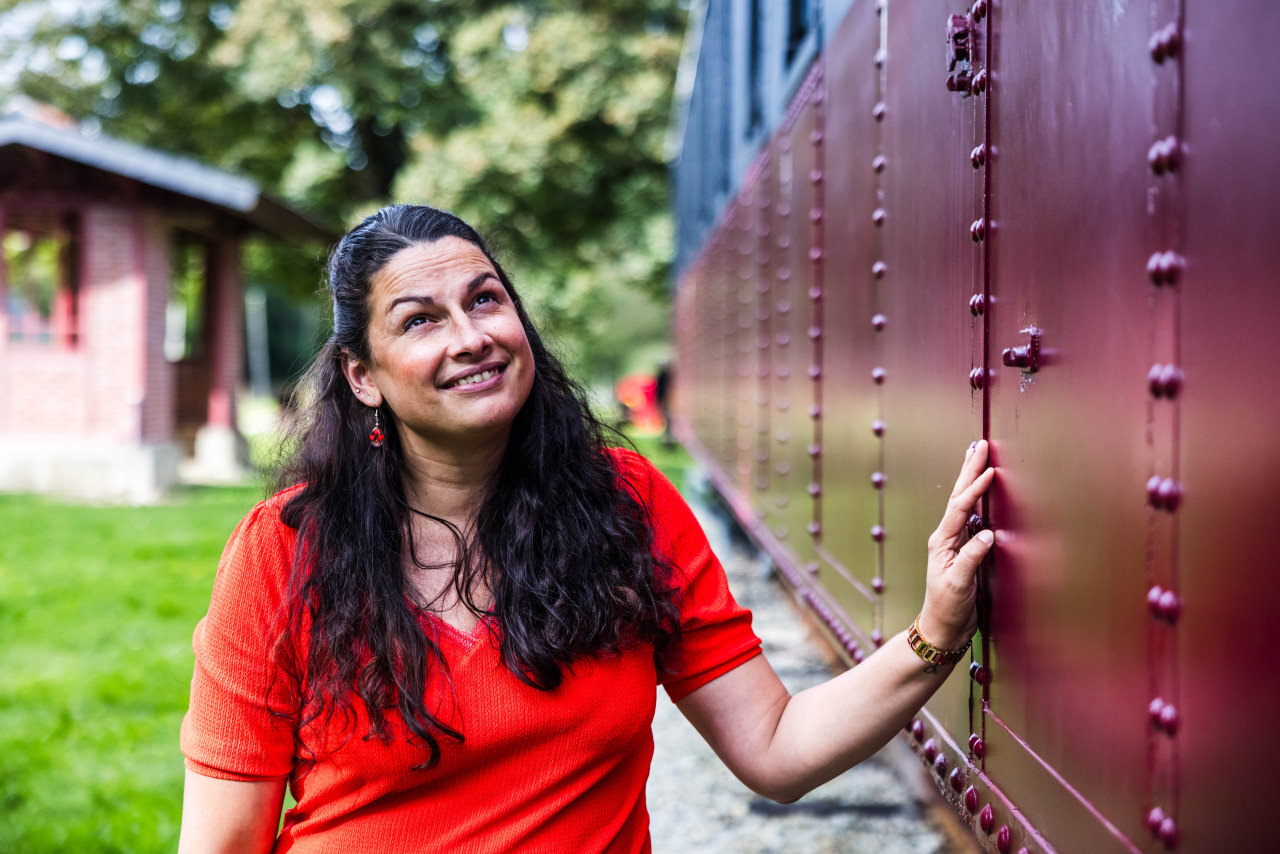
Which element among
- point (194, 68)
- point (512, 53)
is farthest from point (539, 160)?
point (194, 68)

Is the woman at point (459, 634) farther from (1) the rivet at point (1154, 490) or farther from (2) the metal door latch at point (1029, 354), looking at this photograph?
(1) the rivet at point (1154, 490)

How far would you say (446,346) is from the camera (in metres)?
1.65

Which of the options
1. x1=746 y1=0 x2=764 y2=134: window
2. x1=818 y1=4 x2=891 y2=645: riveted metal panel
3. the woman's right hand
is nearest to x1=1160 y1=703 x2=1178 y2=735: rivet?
the woman's right hand

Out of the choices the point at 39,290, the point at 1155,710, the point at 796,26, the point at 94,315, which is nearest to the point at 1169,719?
the point at 1155,710

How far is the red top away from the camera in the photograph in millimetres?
1599

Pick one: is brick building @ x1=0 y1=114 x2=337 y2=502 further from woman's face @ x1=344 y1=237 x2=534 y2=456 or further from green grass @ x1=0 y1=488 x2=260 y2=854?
woman's face @ x1=344 y1=237 x2=534 y2=456

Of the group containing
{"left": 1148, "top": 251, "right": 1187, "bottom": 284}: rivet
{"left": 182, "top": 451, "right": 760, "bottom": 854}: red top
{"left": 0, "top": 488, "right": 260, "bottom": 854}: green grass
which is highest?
{"left": 1148, "top": 251, "right": 1187, "bottom": 284}: rivet

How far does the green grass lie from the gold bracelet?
267 centimetres

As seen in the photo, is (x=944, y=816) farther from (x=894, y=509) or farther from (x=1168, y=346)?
(x=1168, y=346)

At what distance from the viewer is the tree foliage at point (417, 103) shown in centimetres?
1752

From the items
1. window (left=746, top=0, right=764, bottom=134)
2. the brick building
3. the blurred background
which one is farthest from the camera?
the brick building

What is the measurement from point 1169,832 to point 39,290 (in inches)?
529

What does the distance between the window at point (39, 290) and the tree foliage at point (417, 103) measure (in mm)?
6499

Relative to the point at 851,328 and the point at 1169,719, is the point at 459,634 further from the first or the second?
the point at 851,328
